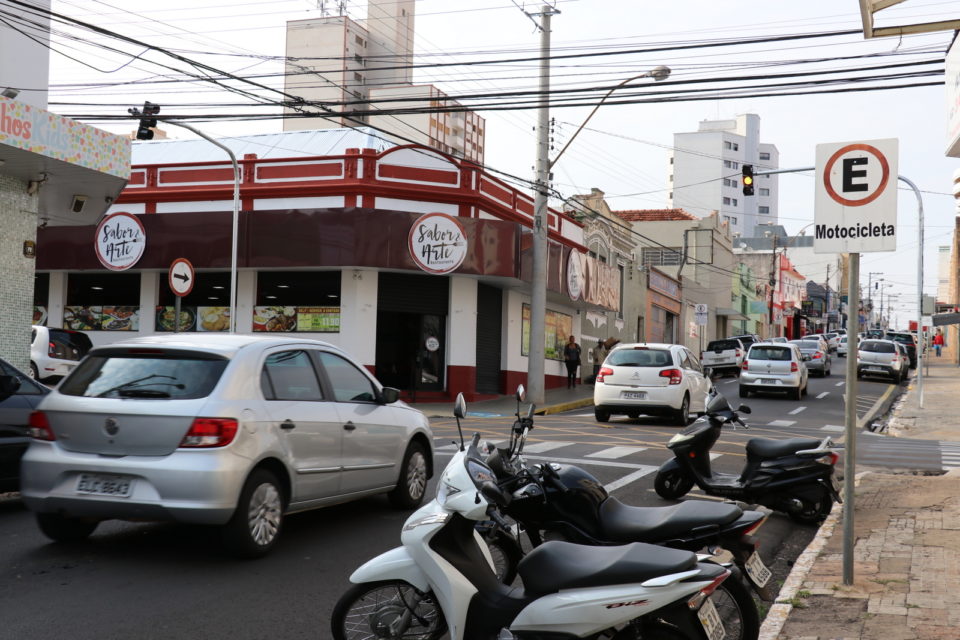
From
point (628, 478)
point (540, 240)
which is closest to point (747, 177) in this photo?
point (540, 240)

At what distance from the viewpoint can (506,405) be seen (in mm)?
25000

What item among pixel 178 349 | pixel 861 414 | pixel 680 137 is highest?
pixel 680 137

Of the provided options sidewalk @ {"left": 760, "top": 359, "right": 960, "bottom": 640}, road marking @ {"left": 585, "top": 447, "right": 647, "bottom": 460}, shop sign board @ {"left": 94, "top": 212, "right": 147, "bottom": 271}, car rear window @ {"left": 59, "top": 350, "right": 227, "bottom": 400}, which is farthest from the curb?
shop sign board @ {"left": 94, "top": 212, "right": 147, "bottom": 271}

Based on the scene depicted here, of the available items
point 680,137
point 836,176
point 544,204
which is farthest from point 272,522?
point 680,137

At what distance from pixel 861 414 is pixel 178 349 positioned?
21.2m

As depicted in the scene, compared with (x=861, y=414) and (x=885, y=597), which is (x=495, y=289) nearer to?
(x=861, y=414)

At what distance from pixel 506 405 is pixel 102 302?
41.4ft

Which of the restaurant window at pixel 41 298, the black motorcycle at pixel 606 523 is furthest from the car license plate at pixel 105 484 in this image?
the restaurant window at pixel 41 298

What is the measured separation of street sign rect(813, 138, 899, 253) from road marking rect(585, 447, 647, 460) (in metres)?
7.25

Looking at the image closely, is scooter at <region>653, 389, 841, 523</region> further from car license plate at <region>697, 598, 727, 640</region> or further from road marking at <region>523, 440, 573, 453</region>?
car license plate at <region>697, 598, 727, 640</region>

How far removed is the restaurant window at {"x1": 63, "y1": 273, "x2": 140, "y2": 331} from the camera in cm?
2678

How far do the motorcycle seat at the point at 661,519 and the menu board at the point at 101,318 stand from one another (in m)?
23.9

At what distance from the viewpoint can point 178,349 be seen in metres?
6.54

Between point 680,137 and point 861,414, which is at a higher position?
point 680,137
